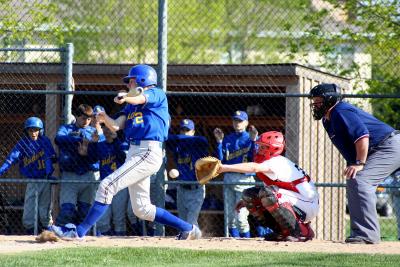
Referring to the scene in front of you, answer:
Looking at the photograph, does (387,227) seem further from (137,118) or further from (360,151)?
(137,118)

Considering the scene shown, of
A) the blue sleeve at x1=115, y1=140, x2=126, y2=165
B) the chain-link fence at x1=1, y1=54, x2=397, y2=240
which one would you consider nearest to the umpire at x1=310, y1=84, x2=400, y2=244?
the chain-link fence at x1=1, y1=54, x2=397, y2=240

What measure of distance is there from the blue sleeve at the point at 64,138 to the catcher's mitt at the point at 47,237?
2649 mm

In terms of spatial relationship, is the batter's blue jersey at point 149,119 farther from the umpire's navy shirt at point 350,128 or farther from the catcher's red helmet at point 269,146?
the umpire's navy shirt at point 350,128

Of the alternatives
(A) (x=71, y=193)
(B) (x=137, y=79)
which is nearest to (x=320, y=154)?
(A) (x=71, y=193)

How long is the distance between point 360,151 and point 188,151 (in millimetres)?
3654

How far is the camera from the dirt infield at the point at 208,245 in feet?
28.6

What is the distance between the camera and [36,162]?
12.2m

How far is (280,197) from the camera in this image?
934 centimetres

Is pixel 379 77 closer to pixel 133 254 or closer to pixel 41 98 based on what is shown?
pixel 41 98

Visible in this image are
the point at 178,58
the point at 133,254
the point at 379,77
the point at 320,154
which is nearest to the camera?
→ the point at 133,254

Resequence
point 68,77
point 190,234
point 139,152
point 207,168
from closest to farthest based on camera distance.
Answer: point 207,168 → point 139,152 → point 190,234 → point 68,77

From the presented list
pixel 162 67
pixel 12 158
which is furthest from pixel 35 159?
pixel 162 67

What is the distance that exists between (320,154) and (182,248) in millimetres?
4646

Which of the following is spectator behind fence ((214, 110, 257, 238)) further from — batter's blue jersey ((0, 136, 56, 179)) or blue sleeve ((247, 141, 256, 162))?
batter's blue jersey ((0, 136, 56, 179))
